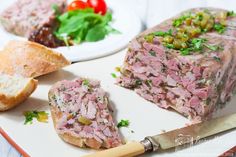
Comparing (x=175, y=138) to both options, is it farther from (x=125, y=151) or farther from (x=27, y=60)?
(x=27, y=60)

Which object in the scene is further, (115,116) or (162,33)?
(162,33)

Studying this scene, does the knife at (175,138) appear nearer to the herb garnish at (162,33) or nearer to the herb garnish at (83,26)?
the herb garnish at (162,33)

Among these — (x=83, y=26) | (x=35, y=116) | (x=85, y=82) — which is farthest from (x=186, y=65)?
(x=83, y=26)

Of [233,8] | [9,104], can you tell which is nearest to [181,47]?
[9,104]

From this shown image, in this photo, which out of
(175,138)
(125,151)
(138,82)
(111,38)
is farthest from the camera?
(111,38)

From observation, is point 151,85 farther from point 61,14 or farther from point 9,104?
point 61,14

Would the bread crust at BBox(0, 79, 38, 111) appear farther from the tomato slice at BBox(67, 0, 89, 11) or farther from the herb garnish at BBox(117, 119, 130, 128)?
the tomato slice at BBox(67, 0, 89, 11)

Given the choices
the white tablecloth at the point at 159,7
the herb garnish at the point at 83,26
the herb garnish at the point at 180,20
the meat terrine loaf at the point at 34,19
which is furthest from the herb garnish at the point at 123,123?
the white tablecloth at the point at 159,7
